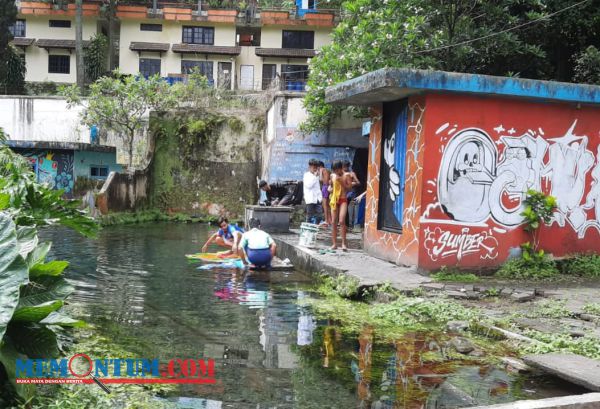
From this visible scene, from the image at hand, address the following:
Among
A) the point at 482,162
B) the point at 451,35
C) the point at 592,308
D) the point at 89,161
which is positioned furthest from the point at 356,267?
the point at 89,161

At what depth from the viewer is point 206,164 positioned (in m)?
25.6

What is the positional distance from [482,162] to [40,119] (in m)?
24.8

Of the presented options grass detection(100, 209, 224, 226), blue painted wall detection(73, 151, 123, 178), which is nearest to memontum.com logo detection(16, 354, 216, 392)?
grass detection(100, 209, 224, 226)

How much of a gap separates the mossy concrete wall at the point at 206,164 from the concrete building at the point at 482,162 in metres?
14.7

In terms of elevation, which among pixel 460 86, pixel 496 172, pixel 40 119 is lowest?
pixel 496 172

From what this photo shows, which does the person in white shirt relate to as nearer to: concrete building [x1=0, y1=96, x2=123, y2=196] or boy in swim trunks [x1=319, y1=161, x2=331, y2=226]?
boy in swim trunks [x1=319, y1=161, x2=331, y2=226]

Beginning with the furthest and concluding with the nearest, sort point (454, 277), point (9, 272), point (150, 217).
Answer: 1. point (150, 217)
2. point (454, 277)
3. point (9, 272)

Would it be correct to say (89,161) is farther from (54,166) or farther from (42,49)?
(42,49)

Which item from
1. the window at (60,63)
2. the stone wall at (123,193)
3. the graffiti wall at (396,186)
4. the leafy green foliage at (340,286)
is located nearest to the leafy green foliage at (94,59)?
the window at (60,63)

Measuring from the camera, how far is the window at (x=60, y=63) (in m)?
45.2

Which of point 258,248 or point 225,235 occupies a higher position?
point 258,248

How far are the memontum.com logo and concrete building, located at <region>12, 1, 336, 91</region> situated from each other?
132ft

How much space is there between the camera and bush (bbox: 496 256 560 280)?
9.88 m

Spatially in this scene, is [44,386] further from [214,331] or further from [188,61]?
[188,61]
